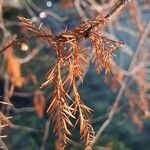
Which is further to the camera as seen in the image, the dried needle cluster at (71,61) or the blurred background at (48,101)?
the blurred background at (48,101)

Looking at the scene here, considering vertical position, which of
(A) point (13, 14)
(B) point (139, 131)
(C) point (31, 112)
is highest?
(A) point (13, 14)

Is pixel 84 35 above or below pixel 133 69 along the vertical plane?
above

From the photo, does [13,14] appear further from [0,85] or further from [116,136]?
[116,136]

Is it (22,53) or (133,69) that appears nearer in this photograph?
(133,69)

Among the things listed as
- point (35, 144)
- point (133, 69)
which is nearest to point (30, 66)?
point (35, 144)

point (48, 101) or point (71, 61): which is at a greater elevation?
point (71, 61)

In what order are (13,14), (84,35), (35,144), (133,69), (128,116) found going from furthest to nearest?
(128,116), (13,14), (35,144), (133,69), (84,35)

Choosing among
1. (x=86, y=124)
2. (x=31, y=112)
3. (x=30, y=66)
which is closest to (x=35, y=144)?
(x=31, y=112)

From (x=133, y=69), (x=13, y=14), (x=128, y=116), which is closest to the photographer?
(x=133, y=69)

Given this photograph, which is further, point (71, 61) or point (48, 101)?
point (48, 101)

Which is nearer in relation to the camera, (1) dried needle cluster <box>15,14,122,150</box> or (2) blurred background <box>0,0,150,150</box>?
(1) dried needle cluster <box>15,14,122,150</box>
